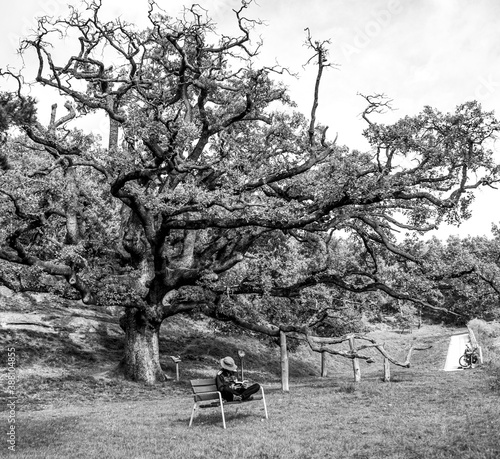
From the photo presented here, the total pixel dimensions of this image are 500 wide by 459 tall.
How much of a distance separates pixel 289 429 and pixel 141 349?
35.4 feet

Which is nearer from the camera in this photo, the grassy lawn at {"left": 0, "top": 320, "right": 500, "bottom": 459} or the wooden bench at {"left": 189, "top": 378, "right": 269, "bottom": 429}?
the grassy lawn at {"left": 0, "top": 320, "right": 500, "bottom": 459}

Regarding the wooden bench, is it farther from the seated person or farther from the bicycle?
the bicycle

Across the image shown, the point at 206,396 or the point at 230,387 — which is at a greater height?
the point at 230,387

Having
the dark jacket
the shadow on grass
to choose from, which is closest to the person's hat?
the dark jacket

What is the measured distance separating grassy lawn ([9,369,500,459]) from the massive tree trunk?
481cm

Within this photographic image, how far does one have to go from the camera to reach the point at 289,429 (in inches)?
389

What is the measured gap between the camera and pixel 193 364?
2469 cm

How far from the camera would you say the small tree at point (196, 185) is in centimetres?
1672

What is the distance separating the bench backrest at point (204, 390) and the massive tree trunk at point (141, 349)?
334 inches

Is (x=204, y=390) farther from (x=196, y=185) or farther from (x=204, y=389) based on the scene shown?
(x=196, y=185)

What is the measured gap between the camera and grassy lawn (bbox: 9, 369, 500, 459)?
8109 mm

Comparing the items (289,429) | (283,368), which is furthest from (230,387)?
(283,368)

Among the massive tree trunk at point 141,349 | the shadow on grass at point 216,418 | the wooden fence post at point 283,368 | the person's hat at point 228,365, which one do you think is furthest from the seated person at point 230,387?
the massive tree trunk at point 141,349

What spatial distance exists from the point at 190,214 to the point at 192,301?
3733 millimetres
